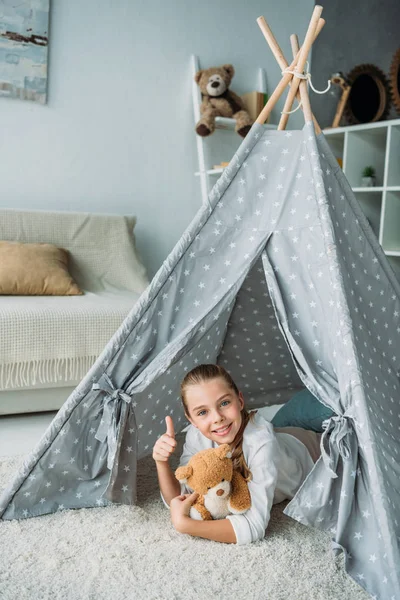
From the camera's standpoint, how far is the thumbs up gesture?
1.74 metres

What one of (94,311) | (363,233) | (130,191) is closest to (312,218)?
(363,233)

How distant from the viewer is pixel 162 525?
1.83 meters

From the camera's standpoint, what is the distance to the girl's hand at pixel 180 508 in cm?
171

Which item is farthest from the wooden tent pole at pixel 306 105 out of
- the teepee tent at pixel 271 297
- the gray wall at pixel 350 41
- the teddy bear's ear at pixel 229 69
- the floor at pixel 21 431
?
the gray wall at pixel 350 41

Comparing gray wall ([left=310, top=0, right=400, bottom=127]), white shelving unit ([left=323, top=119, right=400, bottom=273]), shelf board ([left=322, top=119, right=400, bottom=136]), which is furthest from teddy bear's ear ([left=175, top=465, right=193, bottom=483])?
gray wall ([left=310, top=0, right=400, bottom=127])

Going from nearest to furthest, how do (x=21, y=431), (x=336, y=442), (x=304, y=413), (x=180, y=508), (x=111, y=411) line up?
(x=336, y=442) → (x=180, y=508) → (x=111, y=411) → (x=304, y=413) → (x=21, y=431)

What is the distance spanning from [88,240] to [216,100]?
119 centimetres

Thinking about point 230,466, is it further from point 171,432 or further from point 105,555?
point 105,555

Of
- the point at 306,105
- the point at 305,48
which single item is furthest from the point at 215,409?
the point at 305,48

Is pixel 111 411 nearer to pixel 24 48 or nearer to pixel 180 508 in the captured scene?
pixel 180 508

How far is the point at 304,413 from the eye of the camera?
2299 millimetres

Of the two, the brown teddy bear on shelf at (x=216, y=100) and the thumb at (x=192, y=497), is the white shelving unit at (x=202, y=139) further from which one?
the thumb at (x=192, y=497)

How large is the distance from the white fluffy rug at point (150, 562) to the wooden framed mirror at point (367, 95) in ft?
9.07

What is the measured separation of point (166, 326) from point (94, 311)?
0.95 meters
